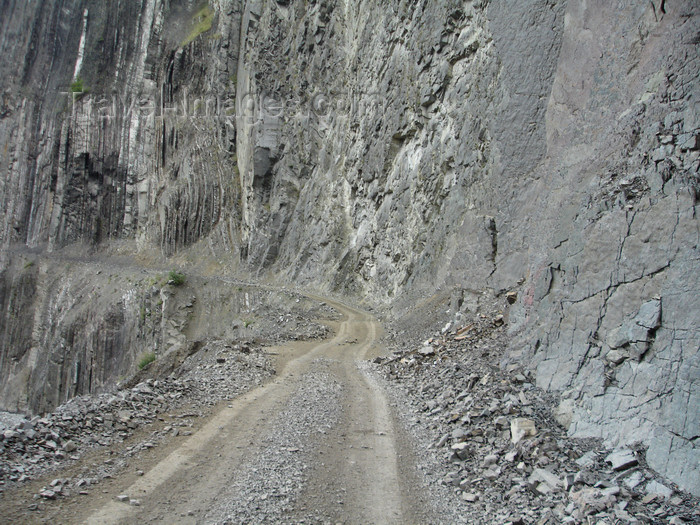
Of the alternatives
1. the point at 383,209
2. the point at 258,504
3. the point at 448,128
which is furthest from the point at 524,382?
the point at 383,209

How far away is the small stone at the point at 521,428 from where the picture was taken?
24.2 feet

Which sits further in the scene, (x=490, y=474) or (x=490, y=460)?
(x=490, y=460)

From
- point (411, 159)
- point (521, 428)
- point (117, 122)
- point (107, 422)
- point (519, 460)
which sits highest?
point (117, 122)

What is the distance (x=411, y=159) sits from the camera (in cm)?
2812

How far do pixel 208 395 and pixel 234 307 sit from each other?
2816 centimetres

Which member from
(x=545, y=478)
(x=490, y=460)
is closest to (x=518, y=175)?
(x=490, y=460)

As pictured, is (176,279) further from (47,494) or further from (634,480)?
(634,480)

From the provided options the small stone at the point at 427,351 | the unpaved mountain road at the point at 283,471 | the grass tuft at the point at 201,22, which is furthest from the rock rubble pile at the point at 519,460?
the grass tuft at the point at 201,22

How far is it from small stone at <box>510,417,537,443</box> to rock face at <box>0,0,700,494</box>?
1.97 ft

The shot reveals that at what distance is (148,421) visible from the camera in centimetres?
863

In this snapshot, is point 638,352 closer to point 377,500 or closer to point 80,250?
point 377,500

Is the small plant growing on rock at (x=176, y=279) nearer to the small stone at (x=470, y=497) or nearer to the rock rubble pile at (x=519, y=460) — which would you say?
the rock rubble pile at (x=519, y=460)

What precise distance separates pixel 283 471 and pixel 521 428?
146 inches

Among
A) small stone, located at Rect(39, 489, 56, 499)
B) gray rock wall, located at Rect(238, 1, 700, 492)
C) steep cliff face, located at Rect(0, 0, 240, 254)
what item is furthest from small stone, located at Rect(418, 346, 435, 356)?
steep cliff face, located at Rect(0, 0, 240, 254)
